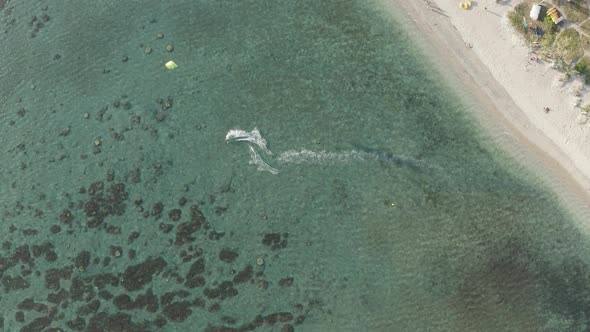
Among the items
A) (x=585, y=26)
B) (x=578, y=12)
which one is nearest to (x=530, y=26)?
(x=578, y=12)

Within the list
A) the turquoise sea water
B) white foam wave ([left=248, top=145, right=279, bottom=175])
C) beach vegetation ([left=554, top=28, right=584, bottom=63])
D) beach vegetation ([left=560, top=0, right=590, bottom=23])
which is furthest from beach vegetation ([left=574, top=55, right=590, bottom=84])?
white foam wave ([left=248, top=145, right=279, bottom=175])

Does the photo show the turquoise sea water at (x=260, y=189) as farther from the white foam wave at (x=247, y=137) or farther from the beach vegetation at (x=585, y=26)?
the beach vegetation at (x=585, y=26)

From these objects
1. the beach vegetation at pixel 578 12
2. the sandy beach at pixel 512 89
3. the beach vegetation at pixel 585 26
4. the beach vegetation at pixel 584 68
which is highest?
the beach vegetation at pixel 578 12

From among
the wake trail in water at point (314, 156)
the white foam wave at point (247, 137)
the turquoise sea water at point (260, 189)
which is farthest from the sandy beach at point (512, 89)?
the white foam wave at point (247, 137)

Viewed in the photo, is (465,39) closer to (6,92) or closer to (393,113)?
(393,113)

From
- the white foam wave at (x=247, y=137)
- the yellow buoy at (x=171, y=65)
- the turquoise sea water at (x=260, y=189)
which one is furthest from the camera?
the yellow buoy at (x=171, y=65)

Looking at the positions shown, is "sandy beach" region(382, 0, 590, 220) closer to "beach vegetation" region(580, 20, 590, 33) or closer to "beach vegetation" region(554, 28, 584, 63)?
"beach vegetation" region(554, 28, 584, 63)
